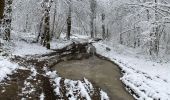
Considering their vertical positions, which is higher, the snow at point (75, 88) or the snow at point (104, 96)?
the snow at point (75, 88)

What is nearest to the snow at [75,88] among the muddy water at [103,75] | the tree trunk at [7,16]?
the muddy water at [103,75]

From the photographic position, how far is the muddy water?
12.7m

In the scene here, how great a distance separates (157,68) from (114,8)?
28.2ft

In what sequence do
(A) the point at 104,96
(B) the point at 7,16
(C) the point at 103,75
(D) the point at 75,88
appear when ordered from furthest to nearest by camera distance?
(B) the point at 7,16, (C) the point at 103,75, (D) the point at 75,88, (A) the point at 104,96

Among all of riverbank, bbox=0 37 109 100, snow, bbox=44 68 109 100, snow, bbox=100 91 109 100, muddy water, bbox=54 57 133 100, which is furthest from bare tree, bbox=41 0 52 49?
snow, bbox=100 91 109 100

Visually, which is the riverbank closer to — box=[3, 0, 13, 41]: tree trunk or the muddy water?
the muddy water

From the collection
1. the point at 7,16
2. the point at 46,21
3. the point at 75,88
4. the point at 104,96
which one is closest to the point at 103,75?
the point at 75,88

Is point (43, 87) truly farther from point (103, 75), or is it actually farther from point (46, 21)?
point (46, 21)

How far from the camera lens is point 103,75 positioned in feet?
54.3

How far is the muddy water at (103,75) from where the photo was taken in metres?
12.7

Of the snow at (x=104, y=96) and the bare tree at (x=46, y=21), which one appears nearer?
the snow at (x=104, y=96)

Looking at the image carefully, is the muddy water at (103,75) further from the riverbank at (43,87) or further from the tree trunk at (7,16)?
the tree trunk at (7,16)

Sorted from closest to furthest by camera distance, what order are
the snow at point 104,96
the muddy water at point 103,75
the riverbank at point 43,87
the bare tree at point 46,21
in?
1. the riverbank at point 43,87
2. the snow at point 104,96
3. the muddy water at point 103,75
4. the bare tree at point 46,21

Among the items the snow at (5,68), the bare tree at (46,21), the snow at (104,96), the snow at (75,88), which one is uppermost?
the bare tree at (46,21)
